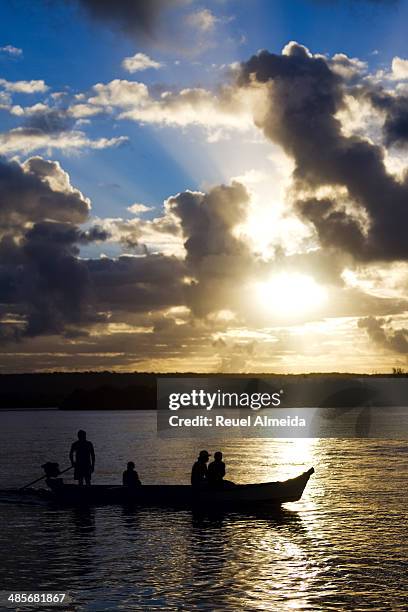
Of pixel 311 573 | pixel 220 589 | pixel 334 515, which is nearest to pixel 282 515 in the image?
pixel 334 515

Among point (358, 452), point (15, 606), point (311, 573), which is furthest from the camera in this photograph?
point (358, 452)

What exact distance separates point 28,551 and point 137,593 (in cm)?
831

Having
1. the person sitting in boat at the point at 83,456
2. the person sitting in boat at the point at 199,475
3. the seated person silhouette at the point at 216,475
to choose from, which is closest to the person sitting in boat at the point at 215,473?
the seated person silhouette at the point at 216,475

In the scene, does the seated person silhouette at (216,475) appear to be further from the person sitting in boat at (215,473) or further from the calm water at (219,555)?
the calm water at (219,555)

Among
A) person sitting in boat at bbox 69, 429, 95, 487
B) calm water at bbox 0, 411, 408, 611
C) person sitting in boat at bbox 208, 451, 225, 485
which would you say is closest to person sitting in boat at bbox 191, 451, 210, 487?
person sitting in boat at bbox 208, 451, 225, 485

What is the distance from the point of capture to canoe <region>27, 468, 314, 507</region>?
3894 centimetres

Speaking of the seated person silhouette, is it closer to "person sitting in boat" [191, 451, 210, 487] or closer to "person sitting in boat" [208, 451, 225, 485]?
"person sitting in boat" [208, 451, 225, 485]

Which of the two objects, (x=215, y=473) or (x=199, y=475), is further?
(x=199, y=475)

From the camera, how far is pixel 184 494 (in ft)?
130

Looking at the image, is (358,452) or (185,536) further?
(358,452)

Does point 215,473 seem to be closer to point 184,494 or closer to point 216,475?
point 216,475

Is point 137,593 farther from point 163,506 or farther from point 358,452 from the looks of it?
point 358,452

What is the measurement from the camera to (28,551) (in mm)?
30047

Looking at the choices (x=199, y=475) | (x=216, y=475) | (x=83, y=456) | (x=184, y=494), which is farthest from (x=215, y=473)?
(x=83, y=456)
